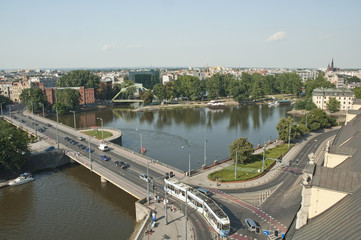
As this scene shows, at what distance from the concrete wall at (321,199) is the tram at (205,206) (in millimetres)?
11643

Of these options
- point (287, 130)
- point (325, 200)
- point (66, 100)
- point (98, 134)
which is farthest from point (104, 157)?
point (66, 100)

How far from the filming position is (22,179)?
48.3 meters

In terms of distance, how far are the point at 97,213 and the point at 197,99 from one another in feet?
412

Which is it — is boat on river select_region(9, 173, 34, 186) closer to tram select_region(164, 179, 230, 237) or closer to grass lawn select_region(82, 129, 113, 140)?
grass lawn select_region(82, 129, 113, 140)

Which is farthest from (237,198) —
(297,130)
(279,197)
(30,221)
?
(297,130)

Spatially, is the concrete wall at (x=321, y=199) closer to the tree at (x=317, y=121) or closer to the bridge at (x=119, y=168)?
the bridge at (x=119, y=168)

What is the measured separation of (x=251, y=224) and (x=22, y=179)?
38.9 meters

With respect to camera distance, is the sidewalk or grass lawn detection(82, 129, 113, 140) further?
grass lawn detection(82, 129, 113, 140)

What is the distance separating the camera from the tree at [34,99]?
111 metres

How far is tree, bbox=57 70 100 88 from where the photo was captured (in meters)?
142

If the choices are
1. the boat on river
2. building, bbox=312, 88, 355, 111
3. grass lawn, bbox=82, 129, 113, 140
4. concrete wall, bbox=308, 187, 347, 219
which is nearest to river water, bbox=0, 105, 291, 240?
the boat on river

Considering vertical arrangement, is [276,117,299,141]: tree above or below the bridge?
above

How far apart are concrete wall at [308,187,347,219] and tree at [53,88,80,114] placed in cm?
11008

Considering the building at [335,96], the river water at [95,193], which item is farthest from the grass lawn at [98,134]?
the building at [335,96]
